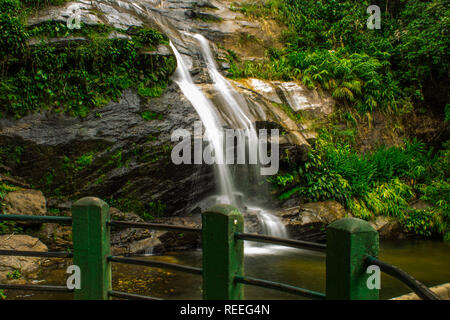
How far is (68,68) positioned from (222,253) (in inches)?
305

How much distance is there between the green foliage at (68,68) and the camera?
28.9 ft

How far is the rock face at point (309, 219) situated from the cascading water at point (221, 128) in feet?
1.00

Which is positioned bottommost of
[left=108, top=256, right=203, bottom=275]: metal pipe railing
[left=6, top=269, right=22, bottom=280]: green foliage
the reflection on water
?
the reflection on water

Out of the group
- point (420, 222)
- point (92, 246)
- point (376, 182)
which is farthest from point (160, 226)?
point (376, 182)

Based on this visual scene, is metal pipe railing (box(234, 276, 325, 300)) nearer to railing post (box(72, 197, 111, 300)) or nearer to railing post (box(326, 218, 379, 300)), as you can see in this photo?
railing post (box(326, 218, 379, 300))

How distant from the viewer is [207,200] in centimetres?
1002

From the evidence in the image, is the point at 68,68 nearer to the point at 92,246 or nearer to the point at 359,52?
the point at 92,246

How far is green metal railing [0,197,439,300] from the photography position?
271 cm

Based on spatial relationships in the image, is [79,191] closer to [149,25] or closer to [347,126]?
[149,25]

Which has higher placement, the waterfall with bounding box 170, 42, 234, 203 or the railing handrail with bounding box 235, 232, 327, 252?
the waterfall with bounding box 170, 42, 234, 203

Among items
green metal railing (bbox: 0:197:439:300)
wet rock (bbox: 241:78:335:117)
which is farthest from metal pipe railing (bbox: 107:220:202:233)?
wet rock (bbox: 241:78:335:117)

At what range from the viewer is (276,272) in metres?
7.72

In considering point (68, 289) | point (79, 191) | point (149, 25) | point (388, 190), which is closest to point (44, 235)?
point (79, 191)

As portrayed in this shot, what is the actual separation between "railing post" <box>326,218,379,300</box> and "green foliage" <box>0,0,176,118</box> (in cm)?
774
